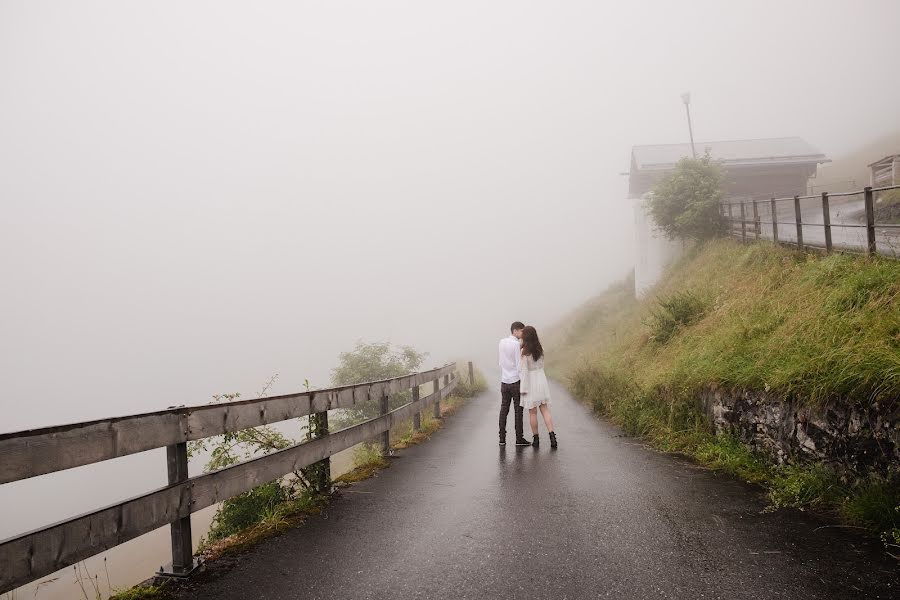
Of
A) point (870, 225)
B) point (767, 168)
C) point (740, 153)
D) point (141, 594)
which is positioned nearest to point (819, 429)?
point (141, 594)

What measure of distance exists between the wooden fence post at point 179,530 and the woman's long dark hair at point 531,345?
647cm

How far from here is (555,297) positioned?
367ft

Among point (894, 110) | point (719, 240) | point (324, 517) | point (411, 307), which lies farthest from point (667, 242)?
point (411, 307)

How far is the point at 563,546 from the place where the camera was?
14.2 ft

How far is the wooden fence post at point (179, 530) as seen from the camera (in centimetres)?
389

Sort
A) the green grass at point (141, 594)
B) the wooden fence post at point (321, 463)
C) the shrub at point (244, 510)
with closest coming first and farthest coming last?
the green grass at point (141, 594)
the shrub at point (244, 510)
the wooden fence post at point (321, 463)

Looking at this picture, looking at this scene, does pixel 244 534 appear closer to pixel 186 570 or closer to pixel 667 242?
pixel 186 570

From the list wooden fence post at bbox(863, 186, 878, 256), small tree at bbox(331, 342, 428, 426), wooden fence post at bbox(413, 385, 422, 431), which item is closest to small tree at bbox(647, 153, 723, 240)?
small tree at bbox(331, 342, 428, 426)

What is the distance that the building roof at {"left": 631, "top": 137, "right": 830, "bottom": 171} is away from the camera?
3712 centimetres

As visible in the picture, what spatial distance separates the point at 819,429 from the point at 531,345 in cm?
481

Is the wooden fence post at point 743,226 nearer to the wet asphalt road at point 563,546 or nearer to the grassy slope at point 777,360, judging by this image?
the grassy slope at point 777,360

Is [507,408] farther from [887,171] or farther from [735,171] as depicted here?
[735,171]

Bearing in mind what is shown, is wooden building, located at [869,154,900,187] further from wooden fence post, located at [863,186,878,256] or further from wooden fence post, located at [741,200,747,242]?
wooden fence post, located at [863,186,878,256]

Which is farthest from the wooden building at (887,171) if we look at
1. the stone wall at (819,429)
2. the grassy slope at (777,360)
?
the stone wall at (819,429)
